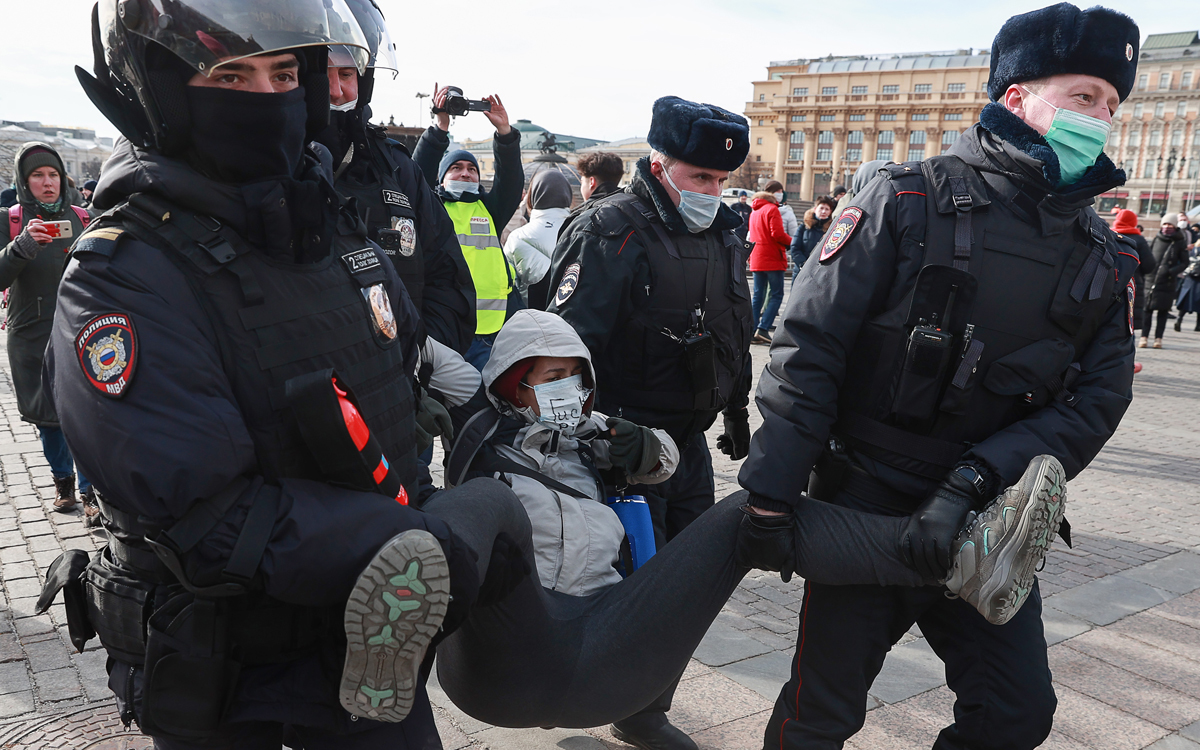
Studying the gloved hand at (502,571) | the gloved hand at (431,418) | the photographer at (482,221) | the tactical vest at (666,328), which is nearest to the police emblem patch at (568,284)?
the tactical vest at (666,328)

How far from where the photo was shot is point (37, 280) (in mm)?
5207

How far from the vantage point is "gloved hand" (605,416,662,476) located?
2.70 metres

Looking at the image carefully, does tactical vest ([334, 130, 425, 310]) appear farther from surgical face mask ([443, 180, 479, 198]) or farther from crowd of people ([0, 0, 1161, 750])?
surgical face mask ([443, 180, 479, 198])

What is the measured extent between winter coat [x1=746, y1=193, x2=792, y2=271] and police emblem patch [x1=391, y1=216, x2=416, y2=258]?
8.69 m

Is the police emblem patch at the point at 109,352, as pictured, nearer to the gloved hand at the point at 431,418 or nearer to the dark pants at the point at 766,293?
the gloved hand at the point at 431,418

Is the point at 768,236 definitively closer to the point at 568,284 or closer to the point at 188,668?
the point at 568,284

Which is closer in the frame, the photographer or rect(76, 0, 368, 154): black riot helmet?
rect(76, 0, 368, 154): black riot helmet

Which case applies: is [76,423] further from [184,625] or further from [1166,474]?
[1166,474]

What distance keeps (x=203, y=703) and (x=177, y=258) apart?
2.64 ft

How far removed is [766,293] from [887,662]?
9392mm

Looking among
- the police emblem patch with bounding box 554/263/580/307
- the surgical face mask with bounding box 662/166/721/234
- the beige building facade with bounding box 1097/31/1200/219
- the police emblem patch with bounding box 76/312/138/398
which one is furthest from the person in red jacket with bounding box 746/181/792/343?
the beige building facade with bounding box 1097/31/1200/219

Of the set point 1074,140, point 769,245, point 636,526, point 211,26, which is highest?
point 211,26

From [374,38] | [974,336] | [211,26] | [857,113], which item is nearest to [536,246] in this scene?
[374,38]

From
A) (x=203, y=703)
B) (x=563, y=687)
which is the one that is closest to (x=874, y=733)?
(x=563, y=687)
